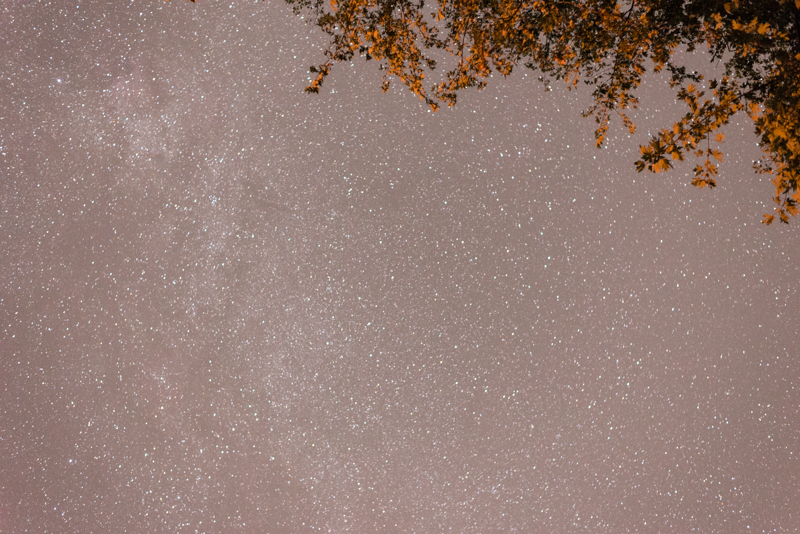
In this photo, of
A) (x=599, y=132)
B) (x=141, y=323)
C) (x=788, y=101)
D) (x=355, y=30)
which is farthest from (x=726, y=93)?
(x=141, y=323)

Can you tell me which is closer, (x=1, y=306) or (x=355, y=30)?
(x=355, y=30)

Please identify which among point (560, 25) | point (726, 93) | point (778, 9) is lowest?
point (726, 93)

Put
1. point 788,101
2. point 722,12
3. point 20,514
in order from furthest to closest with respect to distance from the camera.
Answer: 1. point 20,514
2. point 722,12
3. point 788,101

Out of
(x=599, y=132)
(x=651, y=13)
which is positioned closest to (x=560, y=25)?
(x=651, y=13)

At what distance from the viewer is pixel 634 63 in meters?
2.29

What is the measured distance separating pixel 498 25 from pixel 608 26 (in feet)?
1.59

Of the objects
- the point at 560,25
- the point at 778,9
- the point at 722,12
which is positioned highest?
the point at 560,25

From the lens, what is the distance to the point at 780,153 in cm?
179

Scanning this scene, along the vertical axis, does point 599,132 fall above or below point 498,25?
below

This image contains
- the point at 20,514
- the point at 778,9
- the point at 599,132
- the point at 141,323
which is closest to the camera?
the point at 778,9

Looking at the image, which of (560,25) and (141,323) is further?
(141,323)

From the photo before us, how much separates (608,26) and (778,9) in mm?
607

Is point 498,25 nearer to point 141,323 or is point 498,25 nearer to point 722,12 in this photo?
point 722,12

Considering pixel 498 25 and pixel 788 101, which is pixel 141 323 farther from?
pixel 788 101
